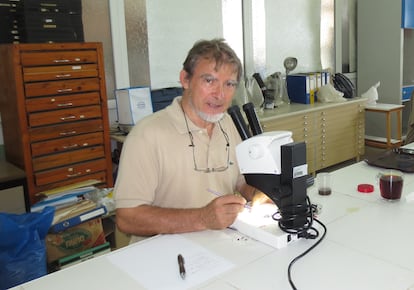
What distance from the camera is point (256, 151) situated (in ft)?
4.16

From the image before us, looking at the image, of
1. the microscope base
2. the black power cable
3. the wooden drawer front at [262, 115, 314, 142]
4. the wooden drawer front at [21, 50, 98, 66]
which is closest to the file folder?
the wooden drawer front at [21, 50, 98, 66]

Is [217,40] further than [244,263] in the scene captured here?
Yes

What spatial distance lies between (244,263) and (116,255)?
0.39 metres

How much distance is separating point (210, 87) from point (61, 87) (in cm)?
130

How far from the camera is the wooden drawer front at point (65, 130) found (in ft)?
8.18

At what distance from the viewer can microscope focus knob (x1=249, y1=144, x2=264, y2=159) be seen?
1.26 meters

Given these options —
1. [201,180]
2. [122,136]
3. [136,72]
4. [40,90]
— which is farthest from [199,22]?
[201,180]

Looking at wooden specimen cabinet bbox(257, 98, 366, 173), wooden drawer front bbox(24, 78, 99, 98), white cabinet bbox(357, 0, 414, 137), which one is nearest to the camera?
wooden drawer front bbox(24, 78, 99, 98)

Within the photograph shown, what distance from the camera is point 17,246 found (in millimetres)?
2082

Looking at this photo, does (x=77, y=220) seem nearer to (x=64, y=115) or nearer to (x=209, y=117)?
(x=64, y=115)

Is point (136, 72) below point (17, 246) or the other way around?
the other way around

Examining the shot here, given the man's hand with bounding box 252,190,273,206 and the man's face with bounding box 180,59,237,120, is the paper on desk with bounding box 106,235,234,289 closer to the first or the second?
the man's hand with bounding box 252,190,273,206

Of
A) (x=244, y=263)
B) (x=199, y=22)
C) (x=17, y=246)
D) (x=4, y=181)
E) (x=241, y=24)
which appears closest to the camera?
(x=244, y=263)

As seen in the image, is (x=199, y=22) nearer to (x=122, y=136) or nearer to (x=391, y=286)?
(x=122, y=136)
